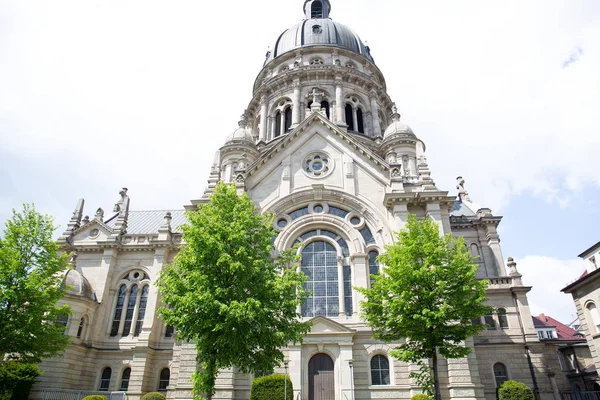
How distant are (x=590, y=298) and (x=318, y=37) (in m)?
40.2

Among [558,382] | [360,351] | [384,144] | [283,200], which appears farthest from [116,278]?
[558,382]

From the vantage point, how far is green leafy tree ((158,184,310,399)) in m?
16.5

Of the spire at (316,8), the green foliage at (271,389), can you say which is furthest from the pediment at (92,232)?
the spire at (316,8)

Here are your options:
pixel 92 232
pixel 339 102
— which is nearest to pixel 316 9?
pixel 339 102

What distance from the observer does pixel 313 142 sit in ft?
98.4

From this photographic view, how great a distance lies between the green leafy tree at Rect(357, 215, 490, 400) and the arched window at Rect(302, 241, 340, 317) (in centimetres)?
487

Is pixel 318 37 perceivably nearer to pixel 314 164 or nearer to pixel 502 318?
pixel 314 164

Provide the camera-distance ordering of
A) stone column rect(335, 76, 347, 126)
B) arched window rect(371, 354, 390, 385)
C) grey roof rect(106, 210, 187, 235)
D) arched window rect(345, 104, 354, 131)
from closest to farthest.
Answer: arched window rect(371, 354, 390, 385)
grey roof rect(106, 210, 187, 235)
stone column rect(335, 76, 347, 126)
arched window rect(345, 104, 354, 131)

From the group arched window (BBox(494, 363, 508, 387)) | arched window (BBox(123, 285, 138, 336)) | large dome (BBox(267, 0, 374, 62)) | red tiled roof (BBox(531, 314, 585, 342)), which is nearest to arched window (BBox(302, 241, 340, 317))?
arched window (BBox(494, 363, 508, 387))

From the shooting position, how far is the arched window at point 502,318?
29219 mm

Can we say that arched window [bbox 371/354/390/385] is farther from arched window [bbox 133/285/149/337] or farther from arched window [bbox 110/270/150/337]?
arched window [bbox 110/270/150/337]

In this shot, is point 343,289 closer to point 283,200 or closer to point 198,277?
point 283,200

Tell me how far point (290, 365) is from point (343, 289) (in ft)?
19.0

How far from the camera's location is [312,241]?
Answer: 27.1m
